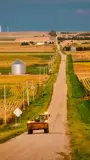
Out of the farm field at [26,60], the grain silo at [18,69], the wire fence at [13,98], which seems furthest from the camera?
the farm field at [26,60]

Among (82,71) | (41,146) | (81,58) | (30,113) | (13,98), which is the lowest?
(41,146)

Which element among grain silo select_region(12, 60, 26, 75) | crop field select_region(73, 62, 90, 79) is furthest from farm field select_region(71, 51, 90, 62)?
grain silo select_region(12, 60, 26, 75)

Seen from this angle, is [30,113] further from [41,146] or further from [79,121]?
[41,146]

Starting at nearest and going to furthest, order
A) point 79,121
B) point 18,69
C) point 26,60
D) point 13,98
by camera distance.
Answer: point 79,121
point 13,98
point 18,69
point 26,60

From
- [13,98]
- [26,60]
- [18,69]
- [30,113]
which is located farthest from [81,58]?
[30,113]

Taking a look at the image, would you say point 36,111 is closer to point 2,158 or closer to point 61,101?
point 61,101

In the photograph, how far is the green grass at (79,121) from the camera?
2206 cm

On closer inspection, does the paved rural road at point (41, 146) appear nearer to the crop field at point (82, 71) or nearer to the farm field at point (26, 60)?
the crop field at point (82, 71)

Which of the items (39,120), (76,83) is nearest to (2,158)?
(39,120)

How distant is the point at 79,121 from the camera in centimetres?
3556

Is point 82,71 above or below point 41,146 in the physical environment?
above

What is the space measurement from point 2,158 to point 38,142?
424 centimetres

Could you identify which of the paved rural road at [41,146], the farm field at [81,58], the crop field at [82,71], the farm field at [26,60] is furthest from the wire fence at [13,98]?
the farm field at [81,58]

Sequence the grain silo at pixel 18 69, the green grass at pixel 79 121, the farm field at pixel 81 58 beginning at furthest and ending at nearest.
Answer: the farm field at pixel 81 58 < the grain silo at pixel 18 69 < the green grass at pixel 79 121
